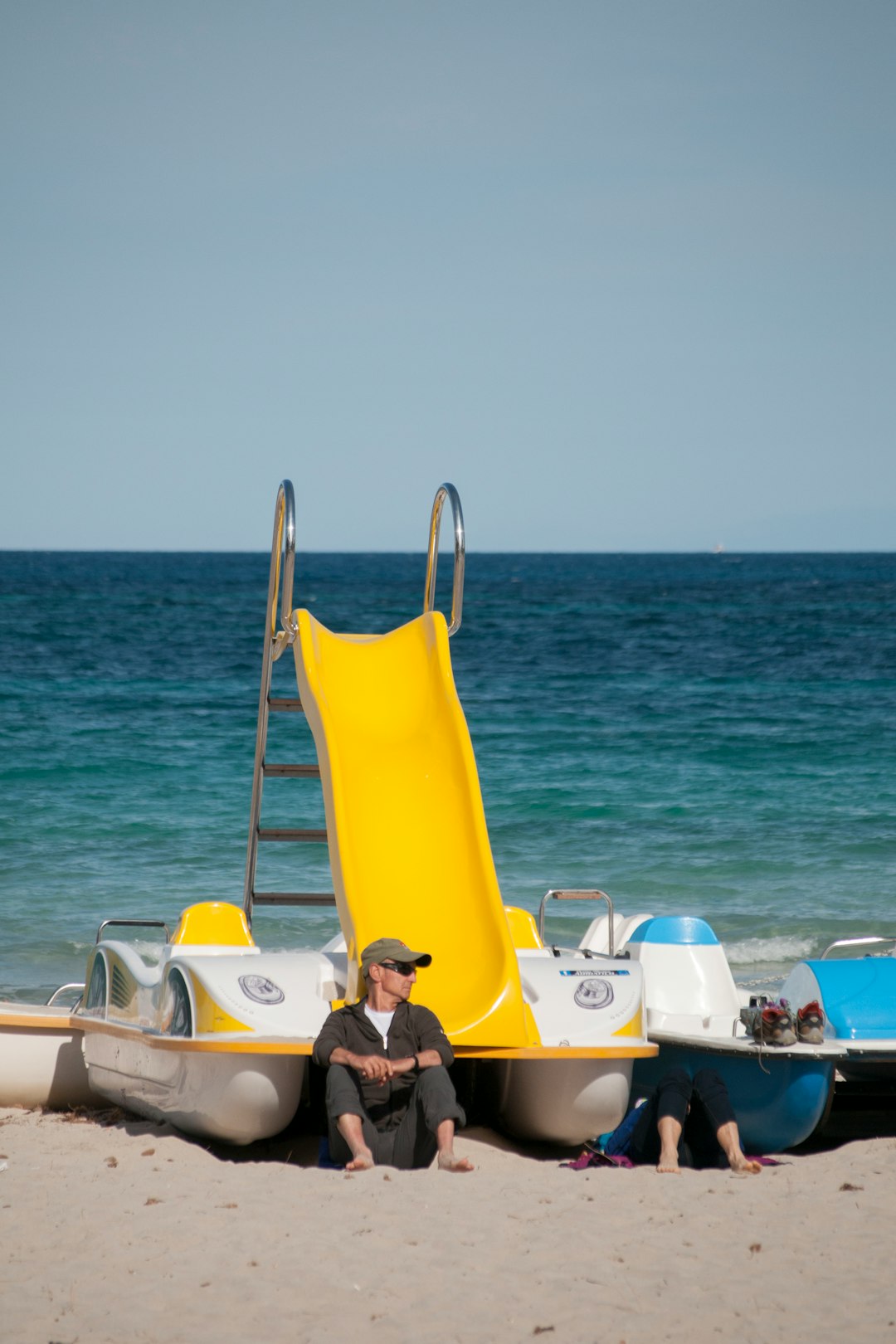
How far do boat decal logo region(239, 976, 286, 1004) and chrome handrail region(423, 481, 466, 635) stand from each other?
2110mm

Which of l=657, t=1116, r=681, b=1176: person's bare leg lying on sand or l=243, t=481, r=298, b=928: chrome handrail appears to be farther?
l=243, t=481, r=298, b=928: chrome handrail

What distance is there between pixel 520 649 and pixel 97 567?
200ft

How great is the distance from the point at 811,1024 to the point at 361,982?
67.7 inches

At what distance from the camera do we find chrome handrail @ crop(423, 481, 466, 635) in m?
7.73

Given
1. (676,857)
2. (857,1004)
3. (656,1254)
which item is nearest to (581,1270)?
(656,1254)

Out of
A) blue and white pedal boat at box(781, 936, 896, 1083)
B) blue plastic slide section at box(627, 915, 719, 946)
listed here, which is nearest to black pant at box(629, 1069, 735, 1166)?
blue and white pedal boat at box(781, 936, 896, 1083)

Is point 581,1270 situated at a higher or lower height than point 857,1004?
lower

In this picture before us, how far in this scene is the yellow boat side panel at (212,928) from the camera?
696cm

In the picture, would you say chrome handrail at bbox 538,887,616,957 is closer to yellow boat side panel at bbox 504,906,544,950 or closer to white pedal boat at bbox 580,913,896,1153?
yellow boat side panel at bbox 504,906,544,950

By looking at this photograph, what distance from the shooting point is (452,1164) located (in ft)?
18.1

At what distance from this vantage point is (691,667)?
31203mm

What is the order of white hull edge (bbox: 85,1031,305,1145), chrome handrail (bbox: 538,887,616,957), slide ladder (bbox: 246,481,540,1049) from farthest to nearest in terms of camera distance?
1. chrome handrail (bbox: 538,887,616,957)
2. slide ladder (bbox: 246,481,540,1049)
3. white hull edge (bbox: 85,1031,305,1145)

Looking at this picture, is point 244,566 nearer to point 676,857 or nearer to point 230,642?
point 230,642

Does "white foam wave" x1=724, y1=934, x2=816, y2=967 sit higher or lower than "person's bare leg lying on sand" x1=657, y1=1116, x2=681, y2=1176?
lower
